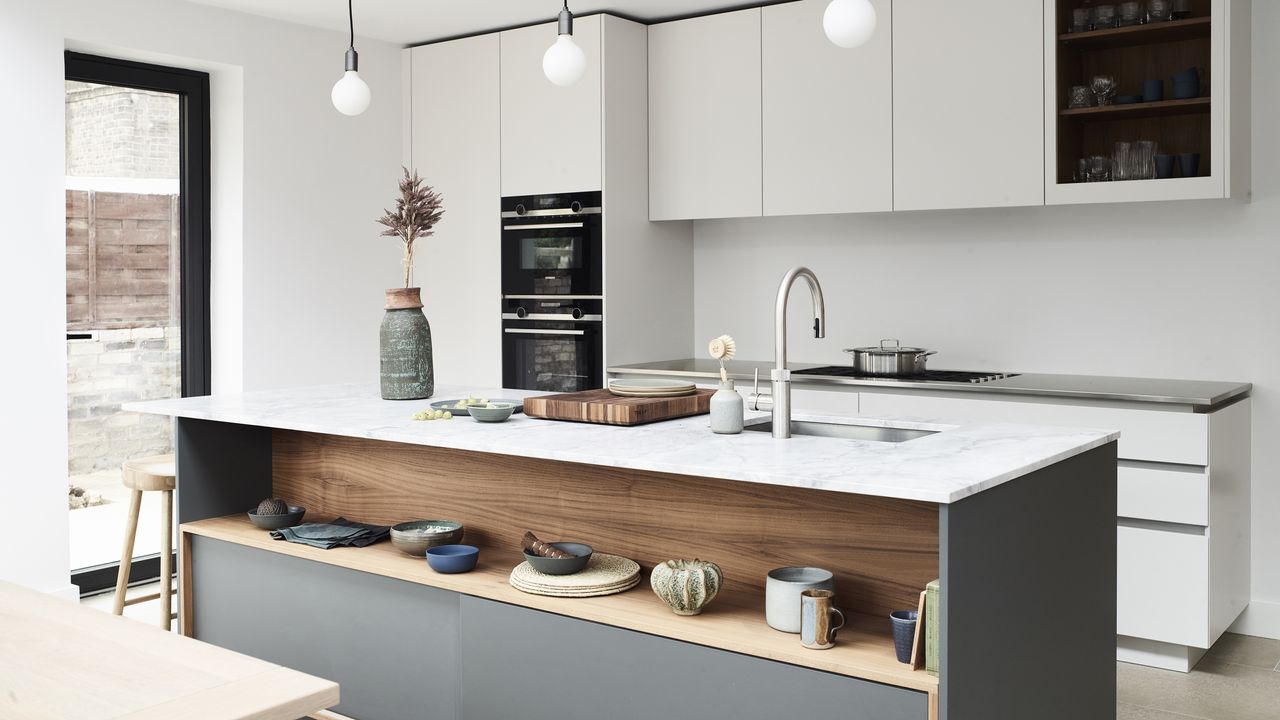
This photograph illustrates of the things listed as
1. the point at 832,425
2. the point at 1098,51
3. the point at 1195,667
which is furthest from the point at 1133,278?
the point at 832,425

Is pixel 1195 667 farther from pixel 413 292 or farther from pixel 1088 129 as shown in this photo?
pixel 413 292

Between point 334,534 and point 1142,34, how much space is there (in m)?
3.23

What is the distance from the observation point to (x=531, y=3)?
4.76 meters

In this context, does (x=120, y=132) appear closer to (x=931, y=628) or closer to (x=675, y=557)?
(x=675, y=557)

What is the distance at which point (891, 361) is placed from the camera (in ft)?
14.4

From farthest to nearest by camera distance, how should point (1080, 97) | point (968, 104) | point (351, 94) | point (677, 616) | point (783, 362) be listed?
point (968, 104) < point (1080, 97) < point (351, 94) < point (783, 362) < point (677, 616)

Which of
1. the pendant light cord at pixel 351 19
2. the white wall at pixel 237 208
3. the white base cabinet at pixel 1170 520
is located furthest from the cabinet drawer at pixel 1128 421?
the white wall at pixel 237 208

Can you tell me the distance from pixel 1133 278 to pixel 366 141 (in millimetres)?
3521

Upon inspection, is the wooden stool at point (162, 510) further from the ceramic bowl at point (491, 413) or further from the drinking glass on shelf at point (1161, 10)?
the drinking glass on shelf at point (1161, 10)

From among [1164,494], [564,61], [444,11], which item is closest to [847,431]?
[564,61]

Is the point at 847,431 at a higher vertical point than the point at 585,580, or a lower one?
higher

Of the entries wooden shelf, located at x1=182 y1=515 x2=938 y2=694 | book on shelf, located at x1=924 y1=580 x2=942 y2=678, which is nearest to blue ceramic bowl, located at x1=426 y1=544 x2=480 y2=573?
wooden shelf, located at x1=182 y1=515 x2=938 y2=694

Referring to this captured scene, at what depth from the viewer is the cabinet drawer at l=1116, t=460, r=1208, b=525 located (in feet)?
11.8

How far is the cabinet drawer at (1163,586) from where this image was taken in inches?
142
